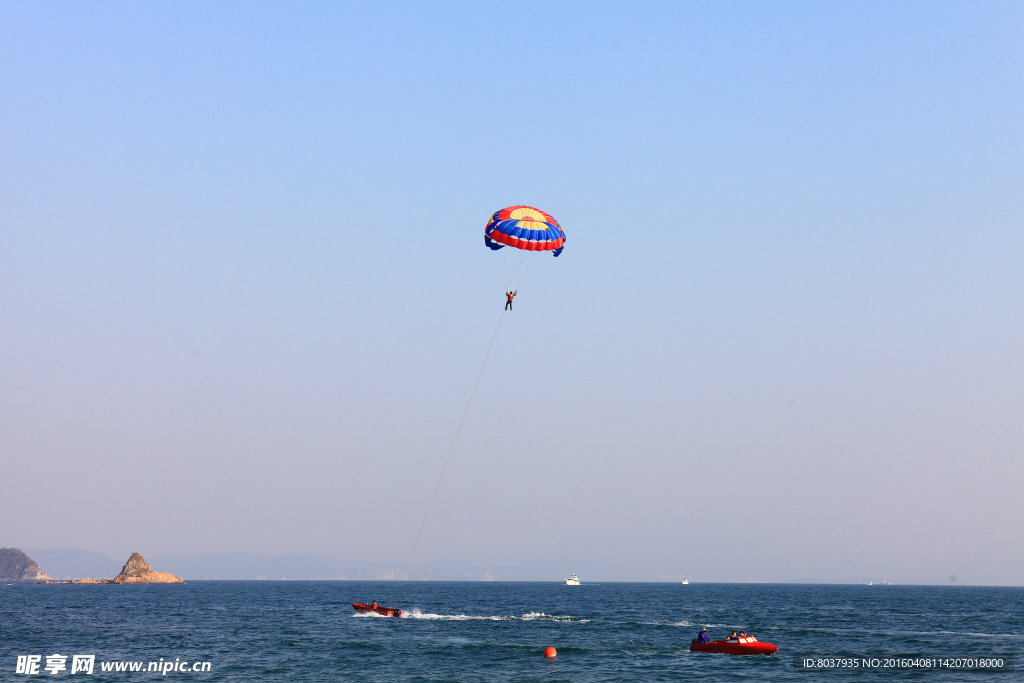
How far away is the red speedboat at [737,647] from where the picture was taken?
5484 cm

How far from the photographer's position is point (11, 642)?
62250mm

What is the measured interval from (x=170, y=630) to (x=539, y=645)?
1365 inches

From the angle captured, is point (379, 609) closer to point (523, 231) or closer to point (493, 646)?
point (493, 646)

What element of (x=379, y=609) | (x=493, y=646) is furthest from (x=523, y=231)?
(x=379, y=609)

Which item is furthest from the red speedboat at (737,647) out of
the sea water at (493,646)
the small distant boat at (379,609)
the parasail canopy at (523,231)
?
the small distant boat at (379,609)

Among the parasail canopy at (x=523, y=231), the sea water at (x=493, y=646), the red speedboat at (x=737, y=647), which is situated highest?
the parasail canopy at (x=523, y=231)

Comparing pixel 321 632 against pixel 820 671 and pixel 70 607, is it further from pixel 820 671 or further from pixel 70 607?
pixel 70 607

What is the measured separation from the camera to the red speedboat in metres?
54.8

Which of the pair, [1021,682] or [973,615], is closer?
[1021,682]

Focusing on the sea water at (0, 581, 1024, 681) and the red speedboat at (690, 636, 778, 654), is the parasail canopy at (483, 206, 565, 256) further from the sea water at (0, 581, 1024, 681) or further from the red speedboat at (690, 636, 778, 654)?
the red speedboat at (690, 636, 778, 654)

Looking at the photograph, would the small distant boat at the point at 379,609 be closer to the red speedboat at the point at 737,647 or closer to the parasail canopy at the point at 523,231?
the red speedboat at the point at 737,647

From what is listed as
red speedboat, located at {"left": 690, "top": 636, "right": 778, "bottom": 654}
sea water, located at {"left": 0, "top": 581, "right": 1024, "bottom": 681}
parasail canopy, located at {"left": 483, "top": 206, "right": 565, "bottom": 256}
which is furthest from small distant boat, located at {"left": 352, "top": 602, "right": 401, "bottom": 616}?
parasail canopy, located at {"left": 483, "top": 206, "right": 565, "bottom": 256}

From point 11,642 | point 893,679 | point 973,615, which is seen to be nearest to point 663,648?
point 893,679

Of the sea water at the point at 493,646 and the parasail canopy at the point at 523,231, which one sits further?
the parasail canopy at the point at 523,231
